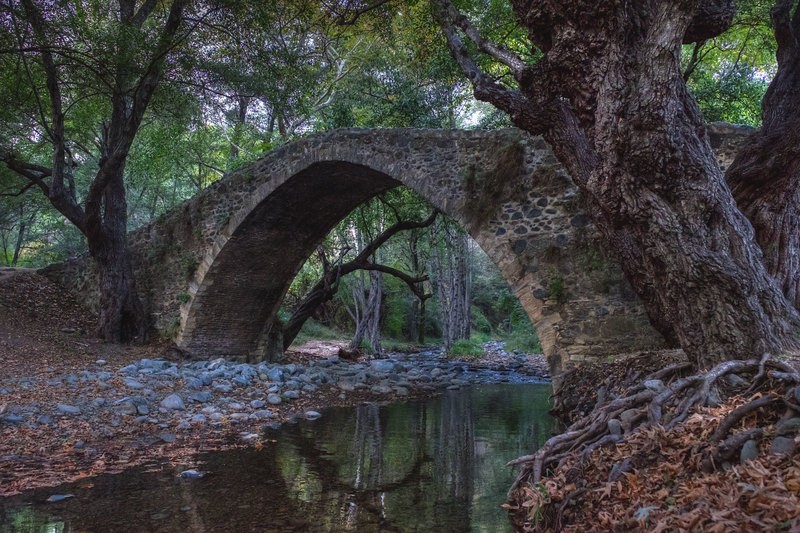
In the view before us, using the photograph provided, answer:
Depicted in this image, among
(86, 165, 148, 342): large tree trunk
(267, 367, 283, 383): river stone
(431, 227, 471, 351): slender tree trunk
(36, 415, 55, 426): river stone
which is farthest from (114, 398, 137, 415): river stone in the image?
(431, 227, 471, 351): slender tree trunk

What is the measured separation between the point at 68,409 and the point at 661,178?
551cm

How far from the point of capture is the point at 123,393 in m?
6.42

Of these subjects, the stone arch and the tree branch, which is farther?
the stone arch

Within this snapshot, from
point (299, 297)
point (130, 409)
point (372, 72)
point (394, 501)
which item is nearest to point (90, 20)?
point (130, 409)

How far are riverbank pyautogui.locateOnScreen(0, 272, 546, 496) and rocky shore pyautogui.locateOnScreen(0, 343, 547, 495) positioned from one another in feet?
0.04

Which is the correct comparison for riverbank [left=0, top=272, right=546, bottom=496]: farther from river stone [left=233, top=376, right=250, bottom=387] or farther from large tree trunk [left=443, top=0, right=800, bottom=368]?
large tree trunk [left=443, top=0, right=800, bottom=368]

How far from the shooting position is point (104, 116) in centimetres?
1077

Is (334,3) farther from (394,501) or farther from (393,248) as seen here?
(393,248)

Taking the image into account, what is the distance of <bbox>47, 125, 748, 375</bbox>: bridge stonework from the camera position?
658 cm

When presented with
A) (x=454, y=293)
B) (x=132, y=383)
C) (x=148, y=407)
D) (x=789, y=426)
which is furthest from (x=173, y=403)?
(x=454, y=293)

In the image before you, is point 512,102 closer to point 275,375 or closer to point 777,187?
point 777,187

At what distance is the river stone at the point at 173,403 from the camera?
6.25 meters

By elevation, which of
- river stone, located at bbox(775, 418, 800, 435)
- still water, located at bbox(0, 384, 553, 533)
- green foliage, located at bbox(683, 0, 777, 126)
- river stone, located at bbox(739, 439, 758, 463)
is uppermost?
green foliage, located at bbox(683, 0, 777, 126)

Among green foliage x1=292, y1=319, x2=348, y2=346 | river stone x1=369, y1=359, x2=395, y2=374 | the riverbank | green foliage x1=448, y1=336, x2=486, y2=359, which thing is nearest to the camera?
the riverbank
